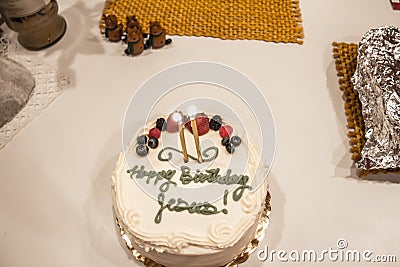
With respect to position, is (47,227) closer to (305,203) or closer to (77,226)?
(77,226)

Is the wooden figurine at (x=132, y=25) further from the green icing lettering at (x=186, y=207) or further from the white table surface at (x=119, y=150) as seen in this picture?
the green icing lettering at (x=186, y=207)

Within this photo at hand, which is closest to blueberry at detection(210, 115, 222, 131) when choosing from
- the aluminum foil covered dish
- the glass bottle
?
the aluminum foil covered dish

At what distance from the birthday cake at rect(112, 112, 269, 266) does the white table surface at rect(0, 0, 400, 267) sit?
15 centimetres

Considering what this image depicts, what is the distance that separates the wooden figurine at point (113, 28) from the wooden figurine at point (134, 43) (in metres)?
0.05

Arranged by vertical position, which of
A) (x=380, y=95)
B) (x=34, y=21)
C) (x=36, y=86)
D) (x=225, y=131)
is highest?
(x=380, y=95)

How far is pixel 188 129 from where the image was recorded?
1169 millimetres

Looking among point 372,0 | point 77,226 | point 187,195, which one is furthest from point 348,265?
point 372,0

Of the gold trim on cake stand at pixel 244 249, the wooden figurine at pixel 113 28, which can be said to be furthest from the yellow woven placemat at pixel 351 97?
the wooden figurine at pixel 113 28

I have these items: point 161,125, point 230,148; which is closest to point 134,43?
point 161,125

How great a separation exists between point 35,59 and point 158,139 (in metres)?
0.58

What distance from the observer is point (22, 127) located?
53.3 inches

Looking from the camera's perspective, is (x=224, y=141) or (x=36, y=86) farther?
(x=36, y=86)

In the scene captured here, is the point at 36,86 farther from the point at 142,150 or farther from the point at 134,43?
the point at 142,150

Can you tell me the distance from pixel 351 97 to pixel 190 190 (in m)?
0.59
